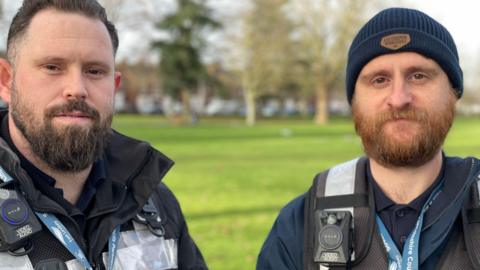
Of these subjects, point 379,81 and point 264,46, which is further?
point 264,46

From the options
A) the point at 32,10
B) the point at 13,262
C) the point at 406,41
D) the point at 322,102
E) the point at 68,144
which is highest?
the point at 32,10

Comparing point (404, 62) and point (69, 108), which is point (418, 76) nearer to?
point (404, 62)

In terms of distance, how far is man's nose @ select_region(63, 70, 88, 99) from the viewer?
8.87ft

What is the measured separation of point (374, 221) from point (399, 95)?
2.02 feet

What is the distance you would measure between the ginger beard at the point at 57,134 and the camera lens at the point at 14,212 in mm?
336

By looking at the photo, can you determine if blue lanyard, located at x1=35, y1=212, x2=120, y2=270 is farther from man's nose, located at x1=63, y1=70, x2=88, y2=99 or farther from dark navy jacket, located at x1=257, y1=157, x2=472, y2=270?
dark navy jacket, located at x1=257, y1=157, x2=472, y2=270

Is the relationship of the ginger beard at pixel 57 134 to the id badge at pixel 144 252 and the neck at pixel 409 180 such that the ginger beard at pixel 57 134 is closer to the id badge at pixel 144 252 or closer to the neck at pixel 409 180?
the id badge at pixel 144 252

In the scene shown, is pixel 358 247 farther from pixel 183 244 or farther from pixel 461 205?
pixel 183 244

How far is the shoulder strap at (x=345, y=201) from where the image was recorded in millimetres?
2627

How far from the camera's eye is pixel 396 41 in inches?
107

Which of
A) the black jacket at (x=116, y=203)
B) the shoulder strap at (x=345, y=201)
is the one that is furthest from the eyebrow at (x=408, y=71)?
the black jacket at (x=116, y=203)

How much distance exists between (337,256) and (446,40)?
1.22m

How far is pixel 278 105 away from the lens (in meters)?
81.8

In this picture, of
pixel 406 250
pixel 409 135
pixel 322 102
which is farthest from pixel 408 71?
pixel 322 102
